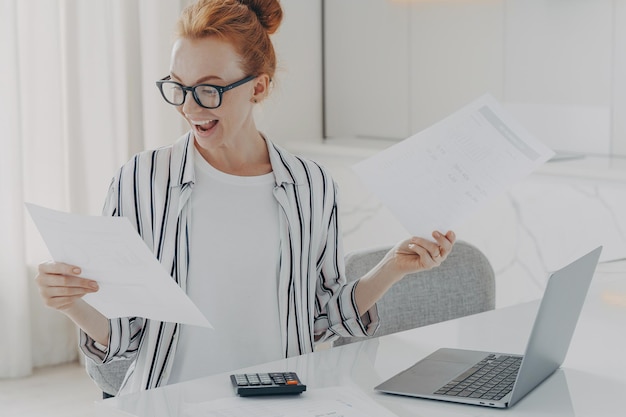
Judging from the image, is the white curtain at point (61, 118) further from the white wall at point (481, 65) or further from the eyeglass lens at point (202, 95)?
the eyeglass lens at point (202, 95)

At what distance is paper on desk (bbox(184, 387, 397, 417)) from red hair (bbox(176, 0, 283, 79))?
0.71 meters

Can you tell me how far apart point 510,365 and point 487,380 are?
0.10 m

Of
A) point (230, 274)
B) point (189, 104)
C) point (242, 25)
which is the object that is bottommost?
point (230, 274)

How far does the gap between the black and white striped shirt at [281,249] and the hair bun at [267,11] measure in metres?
0.24

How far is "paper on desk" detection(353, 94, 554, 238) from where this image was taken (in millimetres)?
1567

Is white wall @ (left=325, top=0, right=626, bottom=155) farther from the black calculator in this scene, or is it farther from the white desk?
the black calculator

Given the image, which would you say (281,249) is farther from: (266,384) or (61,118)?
(61,118)

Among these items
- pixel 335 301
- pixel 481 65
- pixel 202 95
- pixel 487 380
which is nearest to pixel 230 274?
pixel 335 301

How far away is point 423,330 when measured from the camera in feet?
5.78

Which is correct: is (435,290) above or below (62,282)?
below

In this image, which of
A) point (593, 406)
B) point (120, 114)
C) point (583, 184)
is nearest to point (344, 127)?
point (120, 114)

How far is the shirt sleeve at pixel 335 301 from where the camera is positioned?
1882 millimetres

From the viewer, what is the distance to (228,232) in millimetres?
1820

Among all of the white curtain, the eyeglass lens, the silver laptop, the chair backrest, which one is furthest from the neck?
the white curtain
